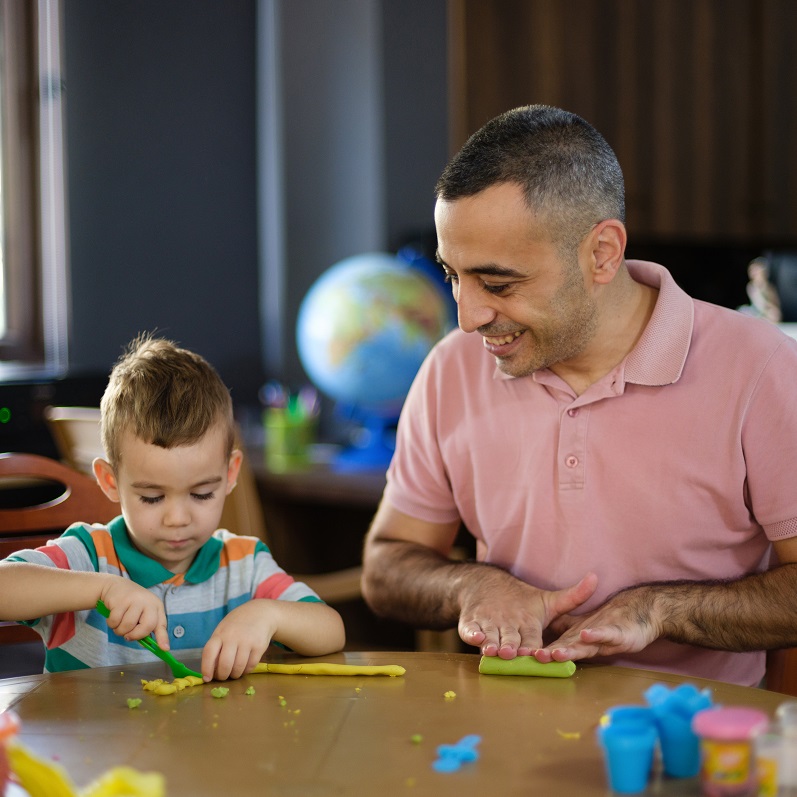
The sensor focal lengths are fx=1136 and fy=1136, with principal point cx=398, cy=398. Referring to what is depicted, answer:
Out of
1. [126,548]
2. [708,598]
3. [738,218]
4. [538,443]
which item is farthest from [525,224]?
[738,218]

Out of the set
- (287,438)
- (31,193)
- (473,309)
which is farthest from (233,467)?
(31,193)

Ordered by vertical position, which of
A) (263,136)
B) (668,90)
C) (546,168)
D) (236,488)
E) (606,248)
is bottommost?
(236,488)

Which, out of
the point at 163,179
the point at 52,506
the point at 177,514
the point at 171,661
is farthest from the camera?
the point at 163,179

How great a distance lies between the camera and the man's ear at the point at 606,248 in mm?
1485

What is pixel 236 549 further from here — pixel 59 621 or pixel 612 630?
pixel 612 630

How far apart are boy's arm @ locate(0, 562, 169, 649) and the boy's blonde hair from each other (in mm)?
173

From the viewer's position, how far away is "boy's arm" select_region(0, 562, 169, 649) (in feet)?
3.86

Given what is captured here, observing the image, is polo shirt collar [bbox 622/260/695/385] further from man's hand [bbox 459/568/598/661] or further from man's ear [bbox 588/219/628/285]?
man's hand [bbox 459/568/598/661]

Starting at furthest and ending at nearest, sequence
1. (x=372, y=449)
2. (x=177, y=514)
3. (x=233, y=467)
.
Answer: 1. (x=372, y=449)
2. (x=233, y=467)
3. (x=177, y=514)

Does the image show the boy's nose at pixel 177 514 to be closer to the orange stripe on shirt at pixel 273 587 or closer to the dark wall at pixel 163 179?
the orange stripe on shirt at pixel 273 587

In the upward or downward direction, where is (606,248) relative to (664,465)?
upward

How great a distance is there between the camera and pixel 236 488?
2.48m

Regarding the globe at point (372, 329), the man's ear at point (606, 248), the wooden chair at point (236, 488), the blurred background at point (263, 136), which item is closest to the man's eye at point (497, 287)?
the man's ear at point (606, 248)

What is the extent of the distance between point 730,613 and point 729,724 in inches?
23.4
